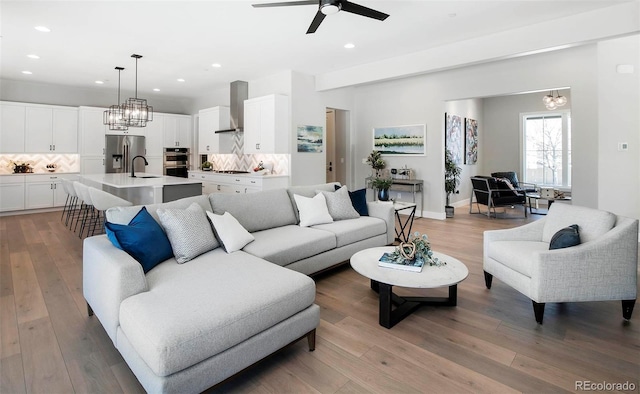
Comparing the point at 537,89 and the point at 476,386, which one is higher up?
the point at 537,89

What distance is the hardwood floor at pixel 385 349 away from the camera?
187 centimetres

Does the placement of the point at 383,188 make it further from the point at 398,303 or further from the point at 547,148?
the point at 547,148

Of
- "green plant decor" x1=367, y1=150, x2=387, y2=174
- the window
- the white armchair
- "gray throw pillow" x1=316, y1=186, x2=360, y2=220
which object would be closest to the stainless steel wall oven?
"green plant decor" x1=367, y1=150, x2=387, y2=174

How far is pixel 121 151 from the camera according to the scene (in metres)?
8.21

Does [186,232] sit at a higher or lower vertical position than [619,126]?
lower

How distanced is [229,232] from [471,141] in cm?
781

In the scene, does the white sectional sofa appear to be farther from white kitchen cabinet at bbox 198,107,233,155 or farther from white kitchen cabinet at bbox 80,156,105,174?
white kitchen cabinet at bbox 80,156,105,174

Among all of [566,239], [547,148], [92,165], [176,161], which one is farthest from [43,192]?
[547,148]

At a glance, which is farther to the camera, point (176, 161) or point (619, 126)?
point (176, 161)

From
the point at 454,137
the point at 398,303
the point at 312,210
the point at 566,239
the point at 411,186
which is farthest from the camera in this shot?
the point at 454,137

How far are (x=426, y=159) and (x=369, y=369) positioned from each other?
223 inches

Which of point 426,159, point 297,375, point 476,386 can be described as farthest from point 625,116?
point 297,375

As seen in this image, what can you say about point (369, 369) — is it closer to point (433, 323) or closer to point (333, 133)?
point (433, 323)

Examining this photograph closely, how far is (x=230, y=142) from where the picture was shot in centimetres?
800
